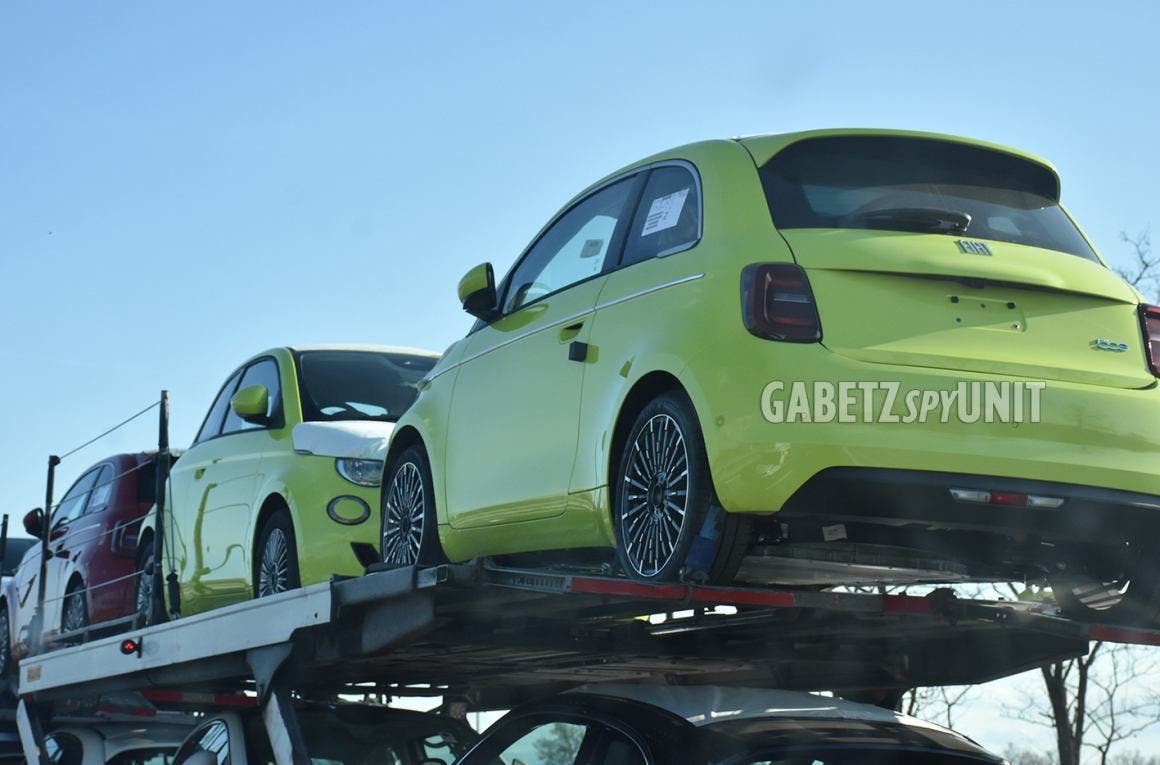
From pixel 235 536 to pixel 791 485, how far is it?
5.32 meters

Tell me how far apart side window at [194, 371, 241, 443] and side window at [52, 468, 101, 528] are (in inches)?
96.5

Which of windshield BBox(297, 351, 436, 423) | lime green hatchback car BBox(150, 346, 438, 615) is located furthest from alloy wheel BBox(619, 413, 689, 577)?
windshield BBox(297, 351, 436, 423)

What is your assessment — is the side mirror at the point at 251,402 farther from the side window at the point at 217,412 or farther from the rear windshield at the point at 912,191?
the rear windshield at the point at 912,191

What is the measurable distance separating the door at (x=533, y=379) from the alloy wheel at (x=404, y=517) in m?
0.43

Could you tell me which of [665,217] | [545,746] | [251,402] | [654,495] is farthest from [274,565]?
[654,495]

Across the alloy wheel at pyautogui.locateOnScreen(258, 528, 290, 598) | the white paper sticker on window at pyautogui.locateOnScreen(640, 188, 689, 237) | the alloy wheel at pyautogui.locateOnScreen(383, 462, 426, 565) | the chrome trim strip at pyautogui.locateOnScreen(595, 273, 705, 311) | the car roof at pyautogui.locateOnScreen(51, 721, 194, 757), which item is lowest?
the car roof at pyautogui.locateOnScreen(51, 721, 194, 757)

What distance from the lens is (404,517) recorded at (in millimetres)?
8070

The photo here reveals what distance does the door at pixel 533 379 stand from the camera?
6.62 m

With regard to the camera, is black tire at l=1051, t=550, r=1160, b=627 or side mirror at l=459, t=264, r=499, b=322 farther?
side mirror at l=459, t=264, r=499, b=322

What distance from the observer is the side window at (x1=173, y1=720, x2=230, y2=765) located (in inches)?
296

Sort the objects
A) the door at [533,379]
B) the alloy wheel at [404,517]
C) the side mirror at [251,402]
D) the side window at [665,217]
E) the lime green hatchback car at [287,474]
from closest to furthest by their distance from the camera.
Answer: the side window at [665,217], the door at [533,379], the alloy wheel at [404,517], the lime green hatchback car at [287,474], the side mirror at [251,402]

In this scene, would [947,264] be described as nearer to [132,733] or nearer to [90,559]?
[132,733]

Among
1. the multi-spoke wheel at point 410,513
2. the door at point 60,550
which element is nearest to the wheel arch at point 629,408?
the multi-spoke wheel at point 410,513

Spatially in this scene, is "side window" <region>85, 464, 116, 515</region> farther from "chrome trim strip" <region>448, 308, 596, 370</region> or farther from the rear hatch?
the rear hatch
